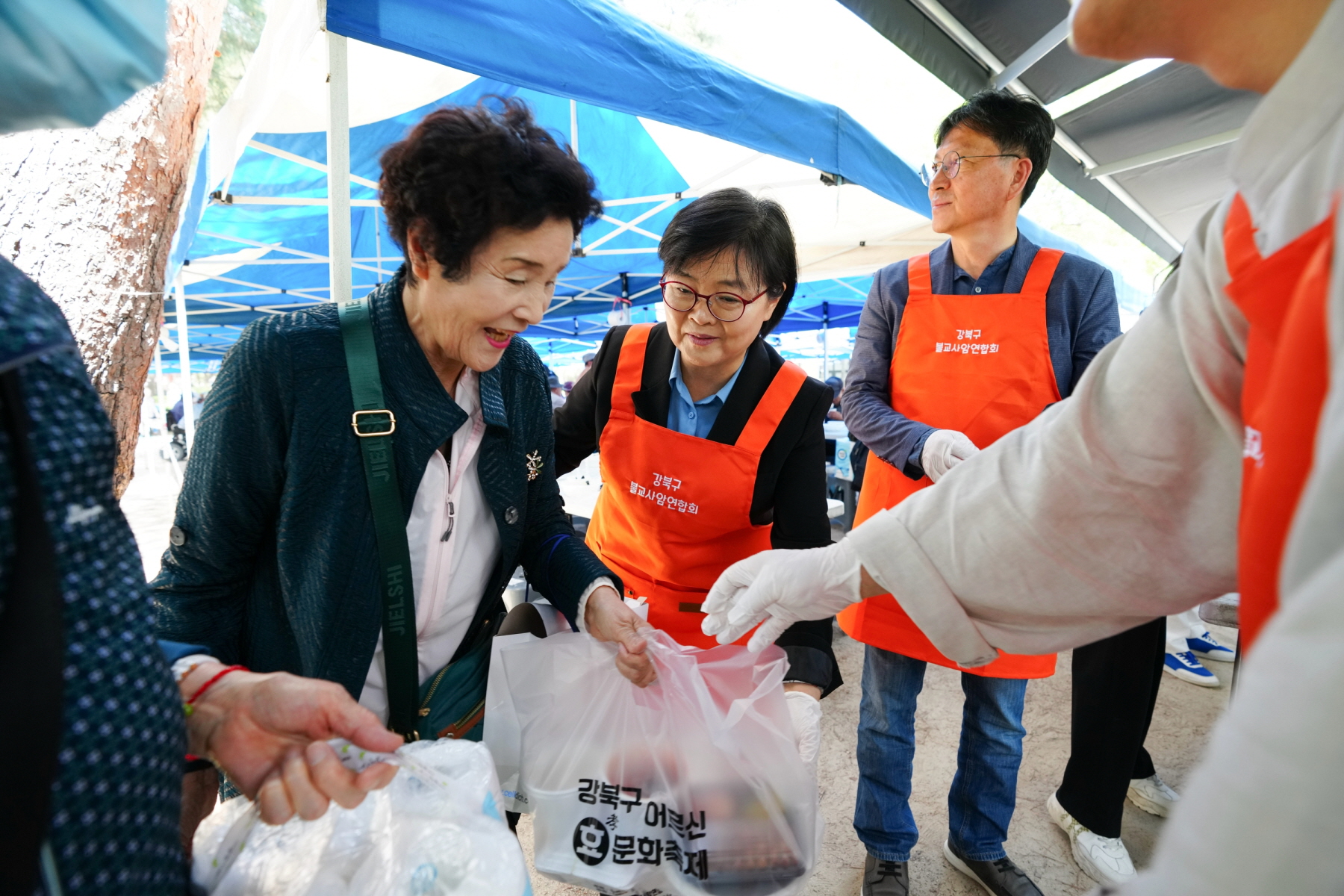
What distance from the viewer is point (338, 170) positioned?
1713 millimetres

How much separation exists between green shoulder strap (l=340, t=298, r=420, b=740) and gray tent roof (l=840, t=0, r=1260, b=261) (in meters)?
4.32

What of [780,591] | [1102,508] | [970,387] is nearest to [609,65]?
[970,387]

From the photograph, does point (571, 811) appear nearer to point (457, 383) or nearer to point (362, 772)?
point (362, 772)

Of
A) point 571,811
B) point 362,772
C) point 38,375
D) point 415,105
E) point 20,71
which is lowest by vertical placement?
point 571,811

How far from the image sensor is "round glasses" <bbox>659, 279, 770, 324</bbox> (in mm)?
1539

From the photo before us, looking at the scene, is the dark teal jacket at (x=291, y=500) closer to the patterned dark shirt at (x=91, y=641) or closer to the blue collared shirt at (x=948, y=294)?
the patterned dark shirt at (x=91, y=641)

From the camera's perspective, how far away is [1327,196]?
0.47m

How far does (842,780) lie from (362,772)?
86.8 inches

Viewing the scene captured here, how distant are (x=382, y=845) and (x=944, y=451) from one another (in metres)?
1.34

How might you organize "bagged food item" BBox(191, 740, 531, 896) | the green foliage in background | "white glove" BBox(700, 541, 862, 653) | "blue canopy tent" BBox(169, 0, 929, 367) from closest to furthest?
"bagged food item" BBox(191, 740, 531, 896), "white glove" BBox(700, 541, 862, 653), "blue canopy tent" BBox(169, 0, 929, 367), the green foliage in background

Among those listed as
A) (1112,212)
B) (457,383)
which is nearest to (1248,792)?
(457,383)

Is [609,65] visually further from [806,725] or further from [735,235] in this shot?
[806,725]

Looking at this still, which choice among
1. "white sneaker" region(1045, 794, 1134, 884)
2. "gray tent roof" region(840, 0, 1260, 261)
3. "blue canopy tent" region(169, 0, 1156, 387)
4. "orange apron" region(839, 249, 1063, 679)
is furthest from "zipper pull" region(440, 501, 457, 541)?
"gray tent roof" region(840, 0, 1260, 261)

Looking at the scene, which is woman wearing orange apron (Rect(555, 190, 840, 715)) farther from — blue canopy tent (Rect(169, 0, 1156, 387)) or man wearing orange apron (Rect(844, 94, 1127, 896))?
blue canopy tent (Rect(169, 0, 1156, 387))
